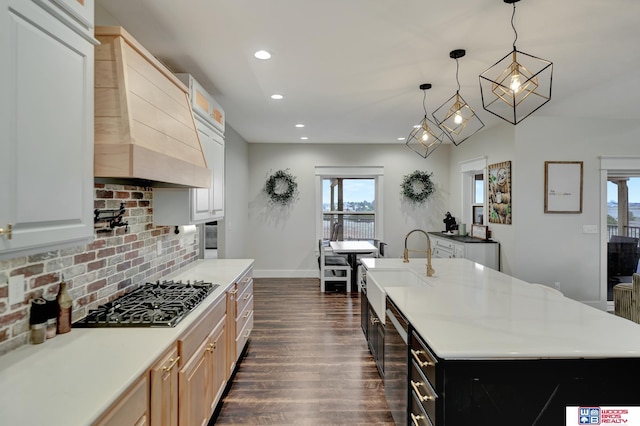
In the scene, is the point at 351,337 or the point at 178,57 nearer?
the point at 178,57

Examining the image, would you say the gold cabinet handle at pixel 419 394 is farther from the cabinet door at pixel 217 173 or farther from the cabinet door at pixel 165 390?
the cabinet door at pixel 217 173

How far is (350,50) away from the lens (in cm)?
260

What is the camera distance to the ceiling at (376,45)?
205 cm

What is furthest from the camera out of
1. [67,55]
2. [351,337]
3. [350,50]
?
[351,337]

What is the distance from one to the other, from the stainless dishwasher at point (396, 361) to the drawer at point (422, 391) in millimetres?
78

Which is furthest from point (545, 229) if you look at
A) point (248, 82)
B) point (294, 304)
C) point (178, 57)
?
point (178, 57)

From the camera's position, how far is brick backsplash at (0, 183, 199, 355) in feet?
4.60

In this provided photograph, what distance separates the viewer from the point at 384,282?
8.90 ft

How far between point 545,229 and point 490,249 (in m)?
0.77

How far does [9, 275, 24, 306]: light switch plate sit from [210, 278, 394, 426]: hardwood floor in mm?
1492

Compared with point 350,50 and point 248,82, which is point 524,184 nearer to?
point 350,50

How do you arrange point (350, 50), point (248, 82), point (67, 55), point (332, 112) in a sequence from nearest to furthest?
1. point (67, 55)
2. point (350, 50)
3. point (248, 82)
4. point (332, 112)

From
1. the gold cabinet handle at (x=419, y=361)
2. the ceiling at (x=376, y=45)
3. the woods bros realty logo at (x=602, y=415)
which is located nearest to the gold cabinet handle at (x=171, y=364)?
the gold cabinet handle at (x=419, y=361)

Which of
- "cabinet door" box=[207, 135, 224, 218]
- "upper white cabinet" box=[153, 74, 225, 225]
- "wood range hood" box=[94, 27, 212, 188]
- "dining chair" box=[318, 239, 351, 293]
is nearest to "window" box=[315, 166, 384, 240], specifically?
"dining chair" box=[318, 239, 351, 293]
